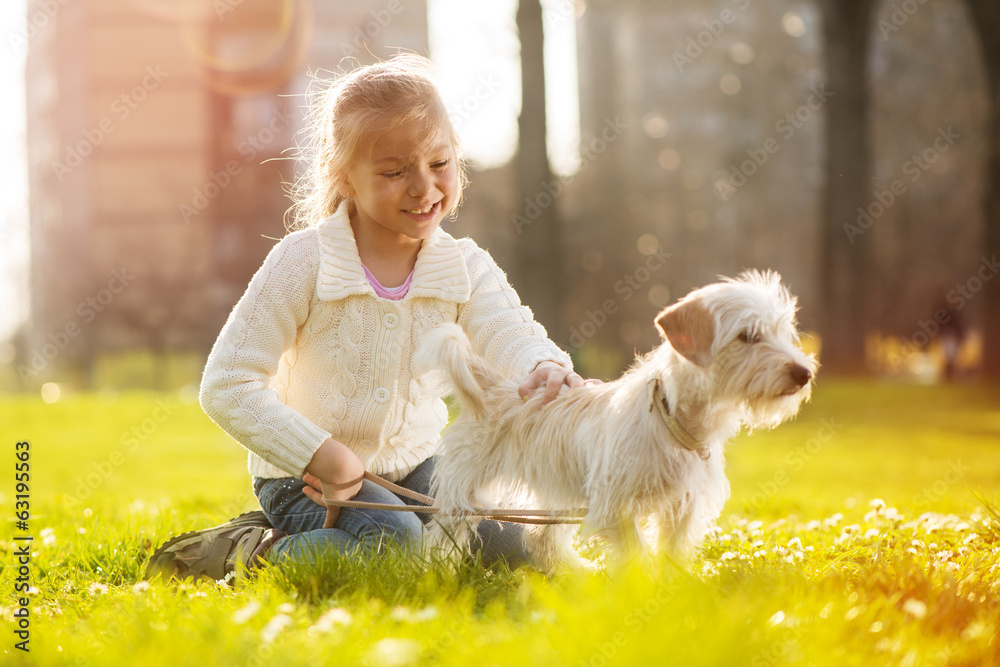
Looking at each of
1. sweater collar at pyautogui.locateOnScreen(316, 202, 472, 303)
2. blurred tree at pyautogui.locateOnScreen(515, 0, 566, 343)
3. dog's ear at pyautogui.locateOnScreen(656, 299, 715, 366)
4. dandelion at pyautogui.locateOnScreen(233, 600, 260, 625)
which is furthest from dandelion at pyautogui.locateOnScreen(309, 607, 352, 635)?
blurred tree at pyautogui.locateOnScreen(515, 0, 566, 343)

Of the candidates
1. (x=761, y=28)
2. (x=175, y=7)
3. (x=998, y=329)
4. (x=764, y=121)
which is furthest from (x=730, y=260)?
(x=175, y=7)

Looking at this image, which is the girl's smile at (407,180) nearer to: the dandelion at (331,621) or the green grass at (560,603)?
the green grass at (560,603)

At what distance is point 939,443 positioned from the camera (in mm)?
10086

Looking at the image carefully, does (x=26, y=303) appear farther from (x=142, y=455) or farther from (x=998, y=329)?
(x=998, y=329)

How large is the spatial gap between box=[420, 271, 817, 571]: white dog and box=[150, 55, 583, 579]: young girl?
0.67 ft

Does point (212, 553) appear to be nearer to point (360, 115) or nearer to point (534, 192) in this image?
point (360, 115)

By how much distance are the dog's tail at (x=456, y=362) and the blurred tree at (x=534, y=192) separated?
960cm

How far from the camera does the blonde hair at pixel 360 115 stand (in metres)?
3.43

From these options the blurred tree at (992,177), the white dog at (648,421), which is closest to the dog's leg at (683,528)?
the white dog at (648,421)

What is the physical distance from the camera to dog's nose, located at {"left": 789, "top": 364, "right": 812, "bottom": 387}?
2742mm

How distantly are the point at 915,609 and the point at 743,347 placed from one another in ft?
2.96

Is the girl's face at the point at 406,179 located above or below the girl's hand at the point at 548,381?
above

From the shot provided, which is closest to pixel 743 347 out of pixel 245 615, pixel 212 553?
pixel 245 615

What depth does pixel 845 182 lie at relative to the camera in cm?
1488
